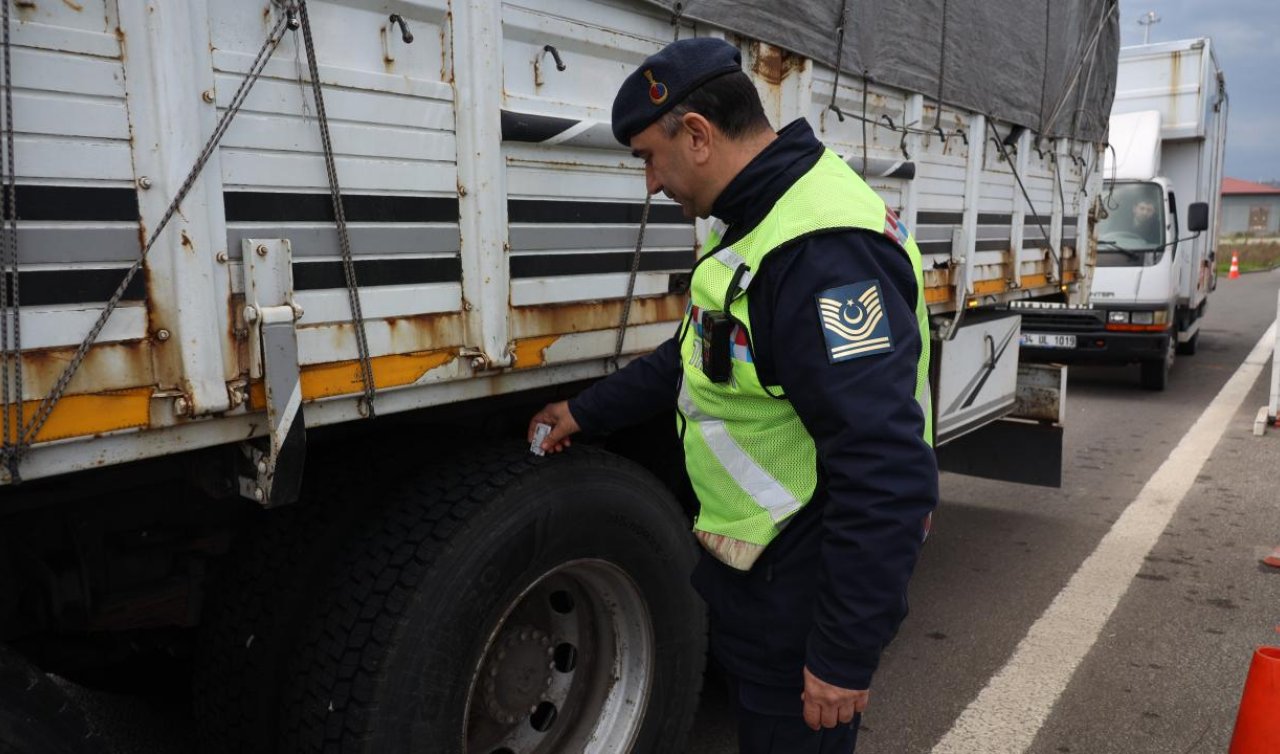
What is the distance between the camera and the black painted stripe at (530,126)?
2.18 m

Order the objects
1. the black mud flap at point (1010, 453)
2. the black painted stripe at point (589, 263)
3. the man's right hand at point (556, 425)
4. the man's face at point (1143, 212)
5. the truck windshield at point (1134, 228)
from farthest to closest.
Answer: the man's face at point (1143, 212), the truck windshield at point (1134, 228), the black mud flap at point (1010, 453), the man's right hand at point (556, 425), the black painted stripe at point (589, 263)

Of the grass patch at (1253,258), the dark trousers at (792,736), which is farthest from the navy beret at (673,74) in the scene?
the grass patch at (1253,258)

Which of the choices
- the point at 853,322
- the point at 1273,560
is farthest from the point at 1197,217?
the point at 853,322

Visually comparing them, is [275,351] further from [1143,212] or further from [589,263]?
[1143,212]

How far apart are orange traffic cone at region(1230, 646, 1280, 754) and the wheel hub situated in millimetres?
1843

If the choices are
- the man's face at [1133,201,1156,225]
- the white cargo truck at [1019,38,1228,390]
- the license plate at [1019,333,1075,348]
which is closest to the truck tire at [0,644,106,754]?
the white cargo truck at [1019,38,1228,390]

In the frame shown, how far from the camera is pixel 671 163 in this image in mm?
1917

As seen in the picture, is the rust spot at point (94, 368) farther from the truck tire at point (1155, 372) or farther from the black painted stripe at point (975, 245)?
the truck tire at point (1155, 372)

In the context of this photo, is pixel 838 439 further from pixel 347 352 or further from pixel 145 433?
pixel 145 433

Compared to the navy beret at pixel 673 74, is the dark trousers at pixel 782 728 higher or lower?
lower

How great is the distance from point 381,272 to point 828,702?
116 cm

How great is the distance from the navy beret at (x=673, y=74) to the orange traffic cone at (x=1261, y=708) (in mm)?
2121

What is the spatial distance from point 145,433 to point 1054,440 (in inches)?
192

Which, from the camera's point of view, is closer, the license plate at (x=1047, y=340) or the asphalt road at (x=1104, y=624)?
the asphalt road at (x=1104, y=624)
